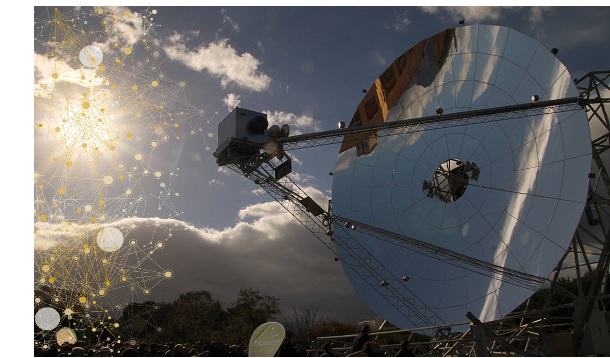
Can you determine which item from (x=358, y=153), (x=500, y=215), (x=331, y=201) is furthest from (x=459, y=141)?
(x=331, y=201)

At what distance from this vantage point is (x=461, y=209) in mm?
21672

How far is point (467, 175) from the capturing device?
21.6 metres

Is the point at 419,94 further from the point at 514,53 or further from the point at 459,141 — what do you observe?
the point at 514,53

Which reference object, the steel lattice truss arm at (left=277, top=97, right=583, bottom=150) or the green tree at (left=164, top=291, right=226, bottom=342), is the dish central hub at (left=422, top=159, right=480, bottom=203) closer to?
the steel lattice truss arm at (left=277, top=97, right=583, bottom=150)

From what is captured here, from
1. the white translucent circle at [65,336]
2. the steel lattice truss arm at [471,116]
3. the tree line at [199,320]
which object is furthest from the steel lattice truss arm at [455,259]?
the tree line at [199,320]

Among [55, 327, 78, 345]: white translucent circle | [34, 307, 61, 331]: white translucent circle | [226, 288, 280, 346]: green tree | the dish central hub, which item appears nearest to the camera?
[34, 307, 61, 331]: white translucent circle

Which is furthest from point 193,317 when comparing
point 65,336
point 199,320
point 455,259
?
point 455,259

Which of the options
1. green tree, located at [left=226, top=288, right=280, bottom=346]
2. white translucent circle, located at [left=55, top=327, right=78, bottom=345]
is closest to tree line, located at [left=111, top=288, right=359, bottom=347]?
green tree, located at [left=226, top=288, right=280, bottom=346]

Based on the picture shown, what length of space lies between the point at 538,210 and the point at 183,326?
5085cm

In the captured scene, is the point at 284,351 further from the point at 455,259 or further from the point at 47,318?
the point at 455,259

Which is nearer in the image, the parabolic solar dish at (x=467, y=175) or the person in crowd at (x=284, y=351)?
the person in crowd at (x=284, y=351)

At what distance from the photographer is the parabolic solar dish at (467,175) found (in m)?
17.7

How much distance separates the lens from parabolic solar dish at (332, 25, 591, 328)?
58.2ft

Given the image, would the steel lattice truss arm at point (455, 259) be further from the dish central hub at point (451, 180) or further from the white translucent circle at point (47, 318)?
the white translucent circle at point (47, 318)
